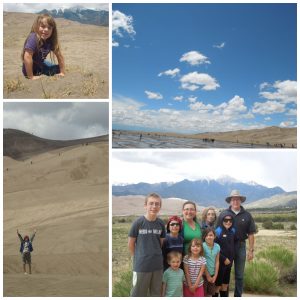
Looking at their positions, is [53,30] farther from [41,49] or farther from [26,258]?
[26,258]

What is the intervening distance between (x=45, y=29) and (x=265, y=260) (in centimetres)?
350

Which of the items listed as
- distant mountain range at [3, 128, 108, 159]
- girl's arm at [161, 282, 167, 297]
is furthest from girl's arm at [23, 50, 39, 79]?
girl's arm at [161, 282, 167, 297]

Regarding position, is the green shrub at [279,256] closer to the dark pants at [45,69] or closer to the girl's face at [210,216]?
the girl's face at [210,216]

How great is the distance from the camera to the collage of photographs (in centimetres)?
518

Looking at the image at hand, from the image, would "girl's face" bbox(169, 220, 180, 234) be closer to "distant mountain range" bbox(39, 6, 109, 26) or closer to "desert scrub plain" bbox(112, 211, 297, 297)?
"desert scrub plain" bbox(112, 211, 297, 297)

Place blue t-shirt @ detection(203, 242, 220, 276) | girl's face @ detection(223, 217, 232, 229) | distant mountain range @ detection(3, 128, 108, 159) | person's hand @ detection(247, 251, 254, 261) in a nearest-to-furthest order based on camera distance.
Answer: blue t-shirt @ detection(203, 242, 220, 276) < girl's face @ detection(223, 217, 232, 229) < person's hand @ detection(247, 251, 254, 261) < distant mountain range @ detection(3, 128, 108, 159)

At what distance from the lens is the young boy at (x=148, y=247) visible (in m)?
4.68

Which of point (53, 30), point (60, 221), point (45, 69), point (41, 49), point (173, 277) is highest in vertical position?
point (53, 30)

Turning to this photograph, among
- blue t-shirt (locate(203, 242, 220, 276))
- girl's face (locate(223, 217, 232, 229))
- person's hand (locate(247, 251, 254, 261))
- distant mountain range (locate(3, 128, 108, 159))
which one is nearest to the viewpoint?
blue t-shirt (locate(203, 242, 220, 276))

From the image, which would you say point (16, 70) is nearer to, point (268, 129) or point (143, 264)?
point (143, 264)

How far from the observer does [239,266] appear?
16.5 feet

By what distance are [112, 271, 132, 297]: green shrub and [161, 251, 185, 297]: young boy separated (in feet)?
1.38

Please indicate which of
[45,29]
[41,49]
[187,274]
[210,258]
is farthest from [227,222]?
[45,29]

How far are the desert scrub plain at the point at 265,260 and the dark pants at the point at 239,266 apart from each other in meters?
0.11
